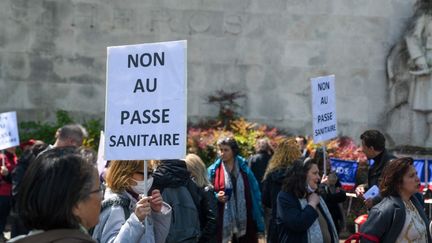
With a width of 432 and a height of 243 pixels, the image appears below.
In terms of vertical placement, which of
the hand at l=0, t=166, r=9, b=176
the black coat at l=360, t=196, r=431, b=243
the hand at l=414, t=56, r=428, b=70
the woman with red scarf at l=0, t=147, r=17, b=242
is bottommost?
the woman with red scarf at l=0, t=147, r=17, b=242

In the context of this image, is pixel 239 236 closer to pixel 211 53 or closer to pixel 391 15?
pixel 211 53

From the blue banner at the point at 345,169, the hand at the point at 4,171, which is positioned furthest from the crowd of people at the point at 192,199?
the hand at the point at 4,171

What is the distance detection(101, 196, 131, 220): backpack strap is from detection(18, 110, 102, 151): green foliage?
1001 cm

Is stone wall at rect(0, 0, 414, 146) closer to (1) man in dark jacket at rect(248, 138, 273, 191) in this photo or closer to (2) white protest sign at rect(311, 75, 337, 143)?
(1) man in dark jacket at rect(248, 138, 273, 191)

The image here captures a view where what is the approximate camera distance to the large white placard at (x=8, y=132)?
39.0 ft

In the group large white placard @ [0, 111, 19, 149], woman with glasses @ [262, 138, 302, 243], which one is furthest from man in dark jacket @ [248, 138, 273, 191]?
large white placard @ [0, 111, 19, 149]

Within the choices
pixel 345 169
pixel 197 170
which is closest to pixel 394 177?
pixel 197 170

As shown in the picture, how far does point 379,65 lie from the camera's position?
666 inches

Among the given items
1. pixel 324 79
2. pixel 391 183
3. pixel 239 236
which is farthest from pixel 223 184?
pixel 391 183

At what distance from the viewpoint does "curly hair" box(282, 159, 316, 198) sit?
690 centimetres

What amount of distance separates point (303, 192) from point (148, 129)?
2.13m

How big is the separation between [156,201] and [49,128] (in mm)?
11041

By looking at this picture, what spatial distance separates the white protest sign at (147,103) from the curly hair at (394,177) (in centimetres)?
173

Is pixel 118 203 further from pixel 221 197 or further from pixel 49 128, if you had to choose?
pixel 49 128
